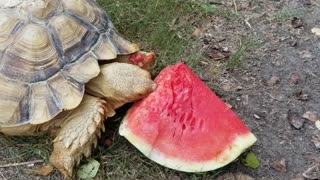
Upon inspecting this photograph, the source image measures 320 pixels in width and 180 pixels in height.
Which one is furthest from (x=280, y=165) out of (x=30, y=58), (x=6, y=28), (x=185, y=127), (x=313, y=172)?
(x=6, y=28)

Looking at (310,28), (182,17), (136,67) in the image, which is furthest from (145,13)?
(310,28)

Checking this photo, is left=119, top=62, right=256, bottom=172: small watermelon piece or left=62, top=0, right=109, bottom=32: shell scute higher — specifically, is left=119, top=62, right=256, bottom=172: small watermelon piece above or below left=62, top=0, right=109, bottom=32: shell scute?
below

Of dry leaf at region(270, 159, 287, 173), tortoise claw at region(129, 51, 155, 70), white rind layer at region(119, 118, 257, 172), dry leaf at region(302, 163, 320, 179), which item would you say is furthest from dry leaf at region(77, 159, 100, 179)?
dry leaf at region(302, 163, 320, 179)

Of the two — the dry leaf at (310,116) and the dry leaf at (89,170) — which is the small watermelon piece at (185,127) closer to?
the dry leaf at (89,170)

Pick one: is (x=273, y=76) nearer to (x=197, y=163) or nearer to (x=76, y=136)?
(x=197, y=163)

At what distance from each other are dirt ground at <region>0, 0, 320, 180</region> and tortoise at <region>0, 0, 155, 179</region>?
0.16m

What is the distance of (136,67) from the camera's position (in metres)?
3.18

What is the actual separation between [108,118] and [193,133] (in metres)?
→ 0.52

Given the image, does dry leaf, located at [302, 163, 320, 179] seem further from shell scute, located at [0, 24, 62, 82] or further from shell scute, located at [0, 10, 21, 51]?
shell scute, located at [0, 10, 21, 51]

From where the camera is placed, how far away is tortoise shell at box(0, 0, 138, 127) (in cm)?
299

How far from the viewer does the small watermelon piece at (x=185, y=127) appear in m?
2.98

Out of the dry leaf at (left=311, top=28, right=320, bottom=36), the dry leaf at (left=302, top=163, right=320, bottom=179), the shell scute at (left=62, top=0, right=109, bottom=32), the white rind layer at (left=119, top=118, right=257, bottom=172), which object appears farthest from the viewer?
the dry leaf at (left=311, top=28, right=320, bottom=36)

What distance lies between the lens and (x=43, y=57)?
3041 mm

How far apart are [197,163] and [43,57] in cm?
96
